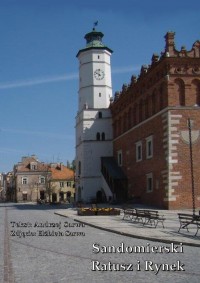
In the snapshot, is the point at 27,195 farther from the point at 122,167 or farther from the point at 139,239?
the point at 139,239

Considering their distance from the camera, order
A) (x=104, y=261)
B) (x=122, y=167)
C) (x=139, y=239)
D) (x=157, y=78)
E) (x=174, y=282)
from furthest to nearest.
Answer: (x=122, y=167)
(x=157, y=78)
(x=139, y=239)
(x=104, y=261)
(x=174, y=282)

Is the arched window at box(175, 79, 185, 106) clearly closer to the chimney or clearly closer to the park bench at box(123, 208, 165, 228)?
the chimney

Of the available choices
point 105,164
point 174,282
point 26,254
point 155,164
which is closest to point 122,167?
point 105,164

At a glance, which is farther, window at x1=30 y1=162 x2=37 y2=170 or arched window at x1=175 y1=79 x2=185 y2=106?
window at x1=30 y1=162 x2=37 y2=170

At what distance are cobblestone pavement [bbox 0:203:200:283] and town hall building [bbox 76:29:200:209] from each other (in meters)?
17.4

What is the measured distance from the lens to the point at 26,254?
45.5ft

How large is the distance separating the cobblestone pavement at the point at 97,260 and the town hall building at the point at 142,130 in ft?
56.9

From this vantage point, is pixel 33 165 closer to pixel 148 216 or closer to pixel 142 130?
pixel 142 130

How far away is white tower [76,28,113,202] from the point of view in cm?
6194

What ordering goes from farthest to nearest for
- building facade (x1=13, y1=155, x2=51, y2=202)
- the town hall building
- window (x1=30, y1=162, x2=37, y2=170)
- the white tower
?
Answer: window (x1=30, y1=162, x2=37, y2=170) < building facade (x1=13, y1=155, x2=51, y2=202) < the white tower < the town hall building

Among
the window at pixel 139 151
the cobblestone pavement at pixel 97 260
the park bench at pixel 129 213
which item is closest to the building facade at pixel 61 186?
the window at pixel 139 151

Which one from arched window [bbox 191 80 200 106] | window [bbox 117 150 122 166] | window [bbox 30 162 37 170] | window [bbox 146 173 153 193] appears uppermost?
arched window [bbox 191 80 200 106]

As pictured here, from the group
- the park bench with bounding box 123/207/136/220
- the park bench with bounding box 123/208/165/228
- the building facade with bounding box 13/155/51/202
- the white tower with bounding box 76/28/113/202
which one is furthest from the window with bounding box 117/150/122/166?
the building facade with bounding box 13/155/51/202

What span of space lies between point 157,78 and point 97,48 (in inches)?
923
